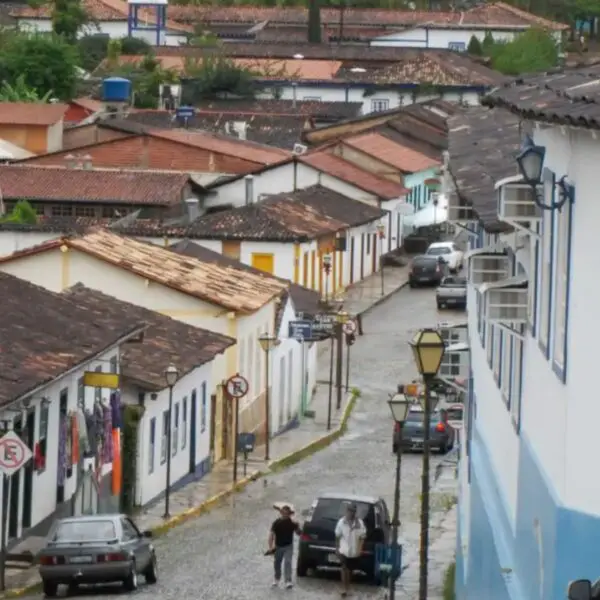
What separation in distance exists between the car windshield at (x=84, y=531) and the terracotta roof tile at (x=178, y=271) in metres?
18.1

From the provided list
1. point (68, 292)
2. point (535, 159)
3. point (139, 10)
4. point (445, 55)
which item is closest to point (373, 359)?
point (68, 292)

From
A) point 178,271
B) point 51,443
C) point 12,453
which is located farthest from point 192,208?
point 12,453

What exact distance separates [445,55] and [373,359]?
7366 cm

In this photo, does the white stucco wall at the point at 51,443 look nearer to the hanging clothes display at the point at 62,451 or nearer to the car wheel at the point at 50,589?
the hanging clothes display at the point at 62,451

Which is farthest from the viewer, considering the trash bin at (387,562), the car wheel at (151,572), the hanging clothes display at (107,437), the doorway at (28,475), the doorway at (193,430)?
the doorway at (193,430)

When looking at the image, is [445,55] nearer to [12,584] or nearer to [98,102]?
[98,102]

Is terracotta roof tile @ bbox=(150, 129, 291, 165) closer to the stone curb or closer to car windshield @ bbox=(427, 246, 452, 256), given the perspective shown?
car windshield @ bbox=(427, 246, 452, 256)

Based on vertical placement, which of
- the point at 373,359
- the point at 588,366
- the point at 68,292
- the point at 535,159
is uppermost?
the point at 535,159

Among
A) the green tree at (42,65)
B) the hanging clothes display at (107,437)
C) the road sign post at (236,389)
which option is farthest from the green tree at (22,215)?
the green tree at (42,65)

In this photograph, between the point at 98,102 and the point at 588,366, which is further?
the point at 98,102

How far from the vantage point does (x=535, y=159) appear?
15.2 m

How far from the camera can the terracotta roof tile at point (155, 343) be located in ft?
125

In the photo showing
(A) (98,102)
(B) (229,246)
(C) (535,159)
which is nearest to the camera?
(C) (535,159)

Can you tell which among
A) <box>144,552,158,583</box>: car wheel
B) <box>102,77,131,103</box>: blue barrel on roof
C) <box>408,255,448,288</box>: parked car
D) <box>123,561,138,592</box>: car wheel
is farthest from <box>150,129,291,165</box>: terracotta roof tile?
<box>123,561,138,592</box>: car wheel
